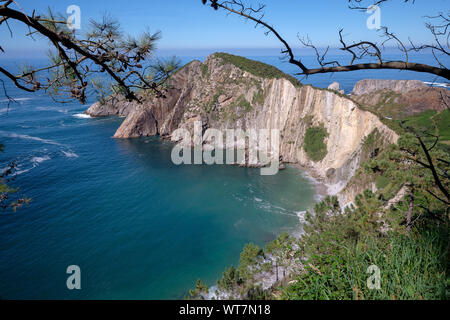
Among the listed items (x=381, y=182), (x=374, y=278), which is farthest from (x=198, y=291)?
(x=381, y=182)

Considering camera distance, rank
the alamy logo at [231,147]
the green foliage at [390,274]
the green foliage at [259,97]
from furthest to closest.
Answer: the green foliage at [259,97] → the alamy logo at [231,147] → the green foliage at [390,274]

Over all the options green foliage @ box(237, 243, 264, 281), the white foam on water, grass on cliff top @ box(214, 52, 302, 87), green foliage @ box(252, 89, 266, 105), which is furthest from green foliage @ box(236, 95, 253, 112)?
green foliage @ box(237, 243, 264, 281)

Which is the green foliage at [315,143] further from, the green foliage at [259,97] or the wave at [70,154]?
the wave at [70,154]

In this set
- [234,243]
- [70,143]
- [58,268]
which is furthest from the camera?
[70,143]

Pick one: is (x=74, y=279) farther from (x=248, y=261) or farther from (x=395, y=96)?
(x=395, y=96)

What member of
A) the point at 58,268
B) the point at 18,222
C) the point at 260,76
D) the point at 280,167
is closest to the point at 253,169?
the point at 280,167

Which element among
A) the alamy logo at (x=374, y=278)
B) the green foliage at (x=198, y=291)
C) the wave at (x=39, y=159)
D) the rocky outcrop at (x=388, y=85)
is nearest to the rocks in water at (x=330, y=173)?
the green foliage at (x=198, y=291)

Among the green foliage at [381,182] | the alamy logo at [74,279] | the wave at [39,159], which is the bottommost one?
the alamy logo at [74,279]

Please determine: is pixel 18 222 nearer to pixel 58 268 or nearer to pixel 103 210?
pixel 103 210
